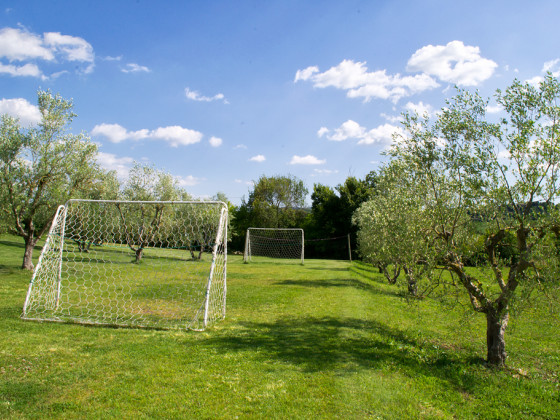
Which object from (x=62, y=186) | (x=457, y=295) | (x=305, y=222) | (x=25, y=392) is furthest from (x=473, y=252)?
(x=305, y=222)

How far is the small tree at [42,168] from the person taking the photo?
640 inches

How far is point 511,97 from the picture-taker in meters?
7.39

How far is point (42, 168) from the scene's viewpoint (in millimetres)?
16781

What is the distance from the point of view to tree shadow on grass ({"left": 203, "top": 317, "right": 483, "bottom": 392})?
6.42 meters

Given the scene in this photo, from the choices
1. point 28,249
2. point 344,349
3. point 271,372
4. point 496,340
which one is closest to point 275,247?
point 28,249

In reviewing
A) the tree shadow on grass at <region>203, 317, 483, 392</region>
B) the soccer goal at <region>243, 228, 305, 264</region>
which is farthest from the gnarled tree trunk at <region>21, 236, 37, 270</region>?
the soccer goal at <region>243, 228, 305, 264</region>

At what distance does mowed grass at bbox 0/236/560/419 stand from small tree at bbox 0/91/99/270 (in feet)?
25.9

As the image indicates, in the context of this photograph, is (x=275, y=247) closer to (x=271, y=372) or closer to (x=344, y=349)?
(x=344, y=349)

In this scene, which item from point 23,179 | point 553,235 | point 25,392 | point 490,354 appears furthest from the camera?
point 23,179

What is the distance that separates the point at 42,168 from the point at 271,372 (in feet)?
52.9

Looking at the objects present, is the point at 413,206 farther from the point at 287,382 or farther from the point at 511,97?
the point at 287,382

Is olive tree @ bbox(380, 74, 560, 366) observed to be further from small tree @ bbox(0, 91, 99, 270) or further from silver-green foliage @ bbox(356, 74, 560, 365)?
small tree @ bbox(0, 91, 99, 270)

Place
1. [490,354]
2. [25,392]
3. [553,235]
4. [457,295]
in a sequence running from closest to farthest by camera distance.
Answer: [25,392]
[553,235]
[490,354]
[457,295]

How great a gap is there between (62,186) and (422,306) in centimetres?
1724
